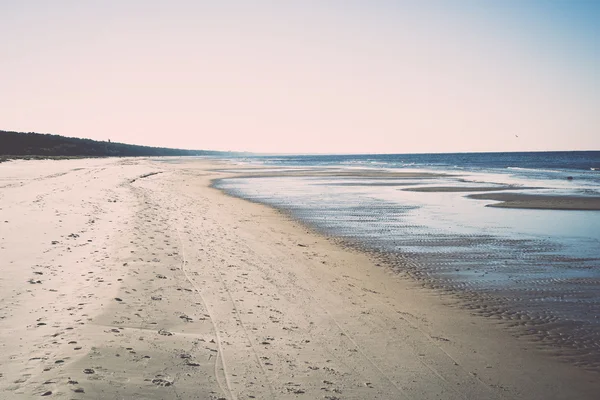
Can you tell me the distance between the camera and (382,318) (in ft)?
28.1

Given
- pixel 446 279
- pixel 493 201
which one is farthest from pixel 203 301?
pixel 493 201

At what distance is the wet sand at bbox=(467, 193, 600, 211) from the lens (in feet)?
84.5

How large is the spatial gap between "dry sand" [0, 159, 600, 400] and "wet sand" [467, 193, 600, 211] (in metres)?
17.1

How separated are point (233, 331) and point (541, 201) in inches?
1048

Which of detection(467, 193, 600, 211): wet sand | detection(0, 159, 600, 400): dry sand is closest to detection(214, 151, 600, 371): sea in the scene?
detection(0, 159, 600, 400): dry sand

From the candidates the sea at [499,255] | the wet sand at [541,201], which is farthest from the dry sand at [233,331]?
the wet sand at [541,201]

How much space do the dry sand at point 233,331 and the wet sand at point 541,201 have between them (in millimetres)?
17091

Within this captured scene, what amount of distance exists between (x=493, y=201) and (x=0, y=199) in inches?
1076

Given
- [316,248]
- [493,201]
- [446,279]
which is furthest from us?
[493,201]

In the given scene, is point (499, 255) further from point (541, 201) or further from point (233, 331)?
point (541, 201)

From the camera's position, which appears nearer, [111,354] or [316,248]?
[111,354]

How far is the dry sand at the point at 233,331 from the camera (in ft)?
18.6

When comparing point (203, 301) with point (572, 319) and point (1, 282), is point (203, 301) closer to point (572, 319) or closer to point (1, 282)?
point (1, 282)

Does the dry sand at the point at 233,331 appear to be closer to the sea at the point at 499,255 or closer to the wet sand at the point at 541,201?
the sea at the point at 499,255
